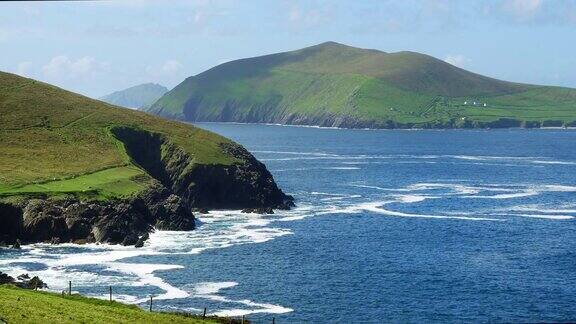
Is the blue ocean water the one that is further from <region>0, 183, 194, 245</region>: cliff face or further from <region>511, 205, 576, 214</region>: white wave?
<region>0, 183, 194, 245</region>: cliff face

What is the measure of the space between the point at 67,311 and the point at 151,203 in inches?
3061

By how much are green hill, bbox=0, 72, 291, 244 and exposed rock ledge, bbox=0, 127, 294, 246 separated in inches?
6.3

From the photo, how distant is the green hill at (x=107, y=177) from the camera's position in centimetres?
13588

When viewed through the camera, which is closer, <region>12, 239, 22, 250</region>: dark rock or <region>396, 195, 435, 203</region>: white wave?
<region>12, 239, 22, 250</region>: dark rock

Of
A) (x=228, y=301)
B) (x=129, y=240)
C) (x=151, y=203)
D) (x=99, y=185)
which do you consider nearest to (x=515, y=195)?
(x=151, y=203)

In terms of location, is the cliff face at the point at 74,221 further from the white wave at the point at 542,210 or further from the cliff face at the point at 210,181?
the white wave at the point at 542,210

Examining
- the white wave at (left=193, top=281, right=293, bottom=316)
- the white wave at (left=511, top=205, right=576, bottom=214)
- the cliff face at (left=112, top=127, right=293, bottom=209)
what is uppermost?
the cliff face at (left=112, top=127, right=293, bottom=209)

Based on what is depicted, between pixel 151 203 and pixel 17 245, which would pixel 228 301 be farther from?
pixel 151 203

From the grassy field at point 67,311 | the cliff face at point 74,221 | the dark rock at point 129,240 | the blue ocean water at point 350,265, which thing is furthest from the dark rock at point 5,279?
the dark rock at point 129,240

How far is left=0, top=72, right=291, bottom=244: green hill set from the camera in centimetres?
13588

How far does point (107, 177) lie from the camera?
158 m

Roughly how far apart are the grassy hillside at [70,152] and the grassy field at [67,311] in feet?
203

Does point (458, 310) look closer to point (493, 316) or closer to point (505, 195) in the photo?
point (493, 316)

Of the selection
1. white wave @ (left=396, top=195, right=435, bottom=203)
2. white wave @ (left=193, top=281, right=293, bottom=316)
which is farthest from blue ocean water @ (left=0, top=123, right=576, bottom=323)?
white wave @ (left=396, top=195, right=435, bottom=203)
